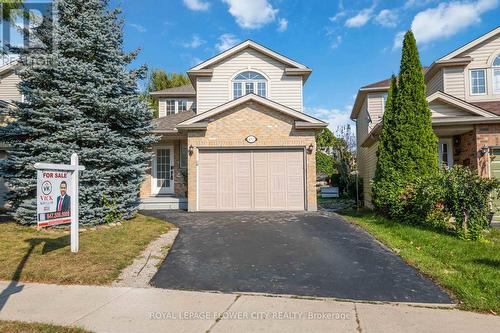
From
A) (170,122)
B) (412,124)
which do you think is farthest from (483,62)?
(170,122)

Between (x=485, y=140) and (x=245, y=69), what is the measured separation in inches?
388

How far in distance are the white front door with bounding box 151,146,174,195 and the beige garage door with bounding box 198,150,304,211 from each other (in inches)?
145

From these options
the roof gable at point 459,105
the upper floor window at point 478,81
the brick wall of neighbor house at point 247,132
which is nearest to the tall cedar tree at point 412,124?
the roof gable at point 459,105

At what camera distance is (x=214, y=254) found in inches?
268

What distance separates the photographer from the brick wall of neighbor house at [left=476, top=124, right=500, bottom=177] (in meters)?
10.9

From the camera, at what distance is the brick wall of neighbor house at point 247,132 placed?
12.3m

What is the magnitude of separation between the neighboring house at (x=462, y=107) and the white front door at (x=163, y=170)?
29.0 ft

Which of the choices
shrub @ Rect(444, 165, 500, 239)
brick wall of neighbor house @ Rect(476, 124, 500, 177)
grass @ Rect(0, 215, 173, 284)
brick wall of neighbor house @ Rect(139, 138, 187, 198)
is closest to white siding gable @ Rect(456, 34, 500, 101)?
brick wall of neighbor house @ Rect(476, 124, 500, 177)

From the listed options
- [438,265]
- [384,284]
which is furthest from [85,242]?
[438,265]

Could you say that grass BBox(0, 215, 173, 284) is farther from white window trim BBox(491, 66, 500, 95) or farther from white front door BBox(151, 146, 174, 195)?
white window trim BBox(491, 66, 500, 95)

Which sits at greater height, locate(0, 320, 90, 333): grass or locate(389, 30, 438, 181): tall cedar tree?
locate(389, 30, 438, 181): tall cedar tree

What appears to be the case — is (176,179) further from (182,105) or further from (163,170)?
(182,105)

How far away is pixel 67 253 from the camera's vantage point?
646 cm

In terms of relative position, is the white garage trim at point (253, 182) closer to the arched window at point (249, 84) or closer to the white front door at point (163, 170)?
the white front door at point (163, 170)
